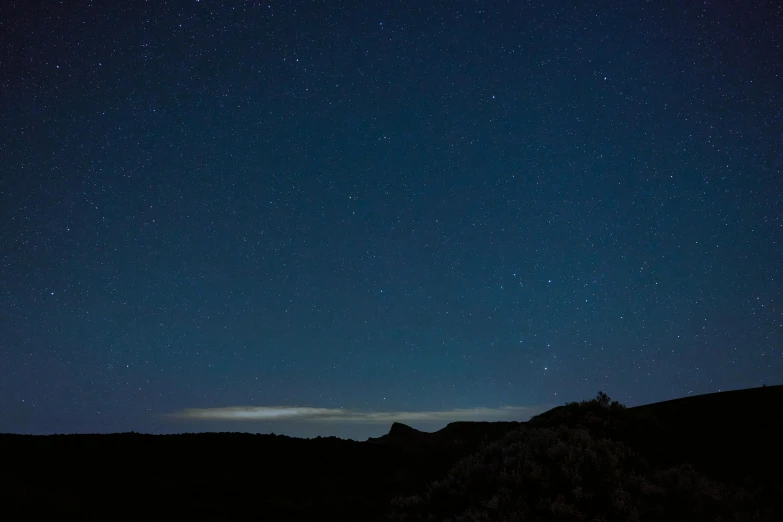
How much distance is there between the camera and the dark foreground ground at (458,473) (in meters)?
12.2

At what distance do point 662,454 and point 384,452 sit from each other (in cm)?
1033

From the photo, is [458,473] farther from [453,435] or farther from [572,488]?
[453,435]

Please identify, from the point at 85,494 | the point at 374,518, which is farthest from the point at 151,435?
the point at 374,518

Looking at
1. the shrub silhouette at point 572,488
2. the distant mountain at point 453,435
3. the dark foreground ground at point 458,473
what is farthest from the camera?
the distant mountain at point 453,435

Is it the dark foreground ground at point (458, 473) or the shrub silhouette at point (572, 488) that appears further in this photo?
the dark foreground ground at point (458, 473)

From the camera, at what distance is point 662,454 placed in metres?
14.8

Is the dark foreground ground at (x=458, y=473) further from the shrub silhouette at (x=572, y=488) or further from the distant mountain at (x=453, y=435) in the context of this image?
the distant mountain at (x=453, y=435)

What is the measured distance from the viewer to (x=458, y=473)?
15.7 meters

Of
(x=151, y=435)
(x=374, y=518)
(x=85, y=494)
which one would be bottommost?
(x=374, y=518)

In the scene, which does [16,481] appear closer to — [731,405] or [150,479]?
[150,479]

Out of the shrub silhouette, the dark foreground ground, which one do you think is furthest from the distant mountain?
the shrub silhouette

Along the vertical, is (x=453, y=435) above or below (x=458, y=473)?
above

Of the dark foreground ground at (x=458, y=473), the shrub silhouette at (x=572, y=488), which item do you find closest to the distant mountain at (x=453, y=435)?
the dark foreground ground at (x=458, y=473)

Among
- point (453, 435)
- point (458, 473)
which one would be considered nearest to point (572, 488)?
point (458, 473)
